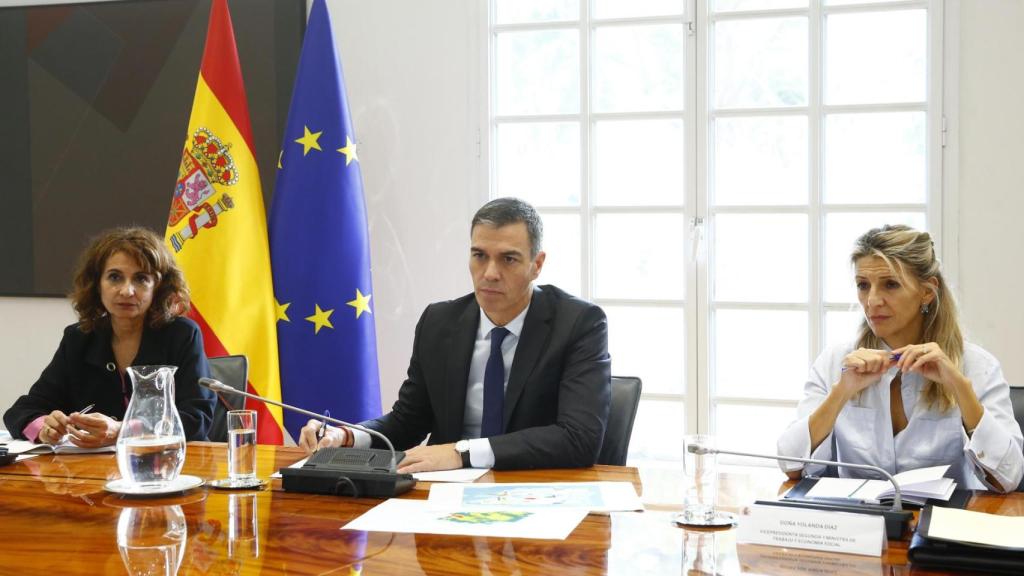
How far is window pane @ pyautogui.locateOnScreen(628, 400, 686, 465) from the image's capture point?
4051mm

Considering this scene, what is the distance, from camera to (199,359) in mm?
3016

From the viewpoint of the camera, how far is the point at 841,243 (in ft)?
12.6

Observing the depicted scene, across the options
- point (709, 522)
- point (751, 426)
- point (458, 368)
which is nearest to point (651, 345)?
point (751, 426)

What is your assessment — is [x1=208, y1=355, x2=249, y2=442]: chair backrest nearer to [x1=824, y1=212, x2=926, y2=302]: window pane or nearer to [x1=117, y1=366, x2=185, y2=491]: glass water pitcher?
[x1=117, y1=366, x2=185, y2=491]: glass water pitcher

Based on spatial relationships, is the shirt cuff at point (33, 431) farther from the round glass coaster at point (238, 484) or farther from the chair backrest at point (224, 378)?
the round glass coaster at point (238, 484)

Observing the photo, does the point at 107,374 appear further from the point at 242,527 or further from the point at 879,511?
the point at 879,511

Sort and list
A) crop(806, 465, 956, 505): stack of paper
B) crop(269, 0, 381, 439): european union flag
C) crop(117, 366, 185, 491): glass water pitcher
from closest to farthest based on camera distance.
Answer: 1. crop(806, 465, 956, 505): stack of paper
2. crop(117, 366, 185, 491): glass water pitcher
3. crop(269, 0, 381, 439): european union flag

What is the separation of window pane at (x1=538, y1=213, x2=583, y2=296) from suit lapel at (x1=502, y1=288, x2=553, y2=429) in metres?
1.49

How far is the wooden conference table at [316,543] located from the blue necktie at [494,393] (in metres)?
0.54

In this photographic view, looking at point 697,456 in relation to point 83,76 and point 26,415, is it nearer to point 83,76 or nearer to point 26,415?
point 26,415

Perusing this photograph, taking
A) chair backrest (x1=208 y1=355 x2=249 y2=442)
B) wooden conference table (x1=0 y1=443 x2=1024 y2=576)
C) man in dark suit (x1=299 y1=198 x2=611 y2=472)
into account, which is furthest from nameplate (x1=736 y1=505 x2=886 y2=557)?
chair backrest (x1=208 y1=355 x2=249 y2=442)

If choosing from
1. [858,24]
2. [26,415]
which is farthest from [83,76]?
[858,24]

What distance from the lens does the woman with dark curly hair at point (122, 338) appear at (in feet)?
9.55

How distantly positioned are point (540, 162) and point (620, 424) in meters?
1.81
